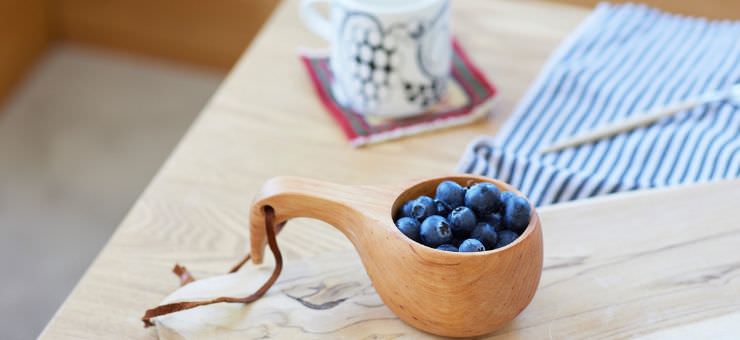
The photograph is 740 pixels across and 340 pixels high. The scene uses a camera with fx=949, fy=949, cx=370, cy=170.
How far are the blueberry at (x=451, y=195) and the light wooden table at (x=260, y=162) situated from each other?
13 centimetres

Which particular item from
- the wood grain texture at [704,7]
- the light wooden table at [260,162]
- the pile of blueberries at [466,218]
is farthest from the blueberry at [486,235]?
the wood grain texture at [704,7]

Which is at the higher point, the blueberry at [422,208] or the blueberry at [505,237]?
the blueberry at [422,208]

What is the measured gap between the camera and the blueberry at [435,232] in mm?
669

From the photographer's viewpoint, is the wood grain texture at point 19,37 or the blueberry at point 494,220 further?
the wood grain texture at point 19,37

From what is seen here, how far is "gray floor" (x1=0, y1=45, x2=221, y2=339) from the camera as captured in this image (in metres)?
1.82

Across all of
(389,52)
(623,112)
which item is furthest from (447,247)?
(623,112)

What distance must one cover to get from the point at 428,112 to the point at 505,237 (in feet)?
1.30

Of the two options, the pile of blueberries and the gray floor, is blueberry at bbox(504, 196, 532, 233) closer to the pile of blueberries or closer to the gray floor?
the pile of blueberries

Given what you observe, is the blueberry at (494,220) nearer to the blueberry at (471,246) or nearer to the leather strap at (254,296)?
the blueberry at (471,246)

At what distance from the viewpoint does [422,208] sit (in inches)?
27.1

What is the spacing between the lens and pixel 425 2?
38.1 inches

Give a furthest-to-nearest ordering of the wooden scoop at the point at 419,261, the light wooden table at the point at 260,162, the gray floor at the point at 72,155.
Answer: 1. the gray floor at the point at 72,155
2. the light wooden table at the point at 260,162
3. the wooden scoop at the point at 419,261

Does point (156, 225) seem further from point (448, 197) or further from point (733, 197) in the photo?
point (733, 197)

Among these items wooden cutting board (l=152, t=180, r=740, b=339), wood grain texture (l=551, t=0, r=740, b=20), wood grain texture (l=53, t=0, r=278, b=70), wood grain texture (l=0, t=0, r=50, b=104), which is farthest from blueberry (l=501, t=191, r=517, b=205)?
wood grain texture (l=0, t=0, r=50, b=104)
